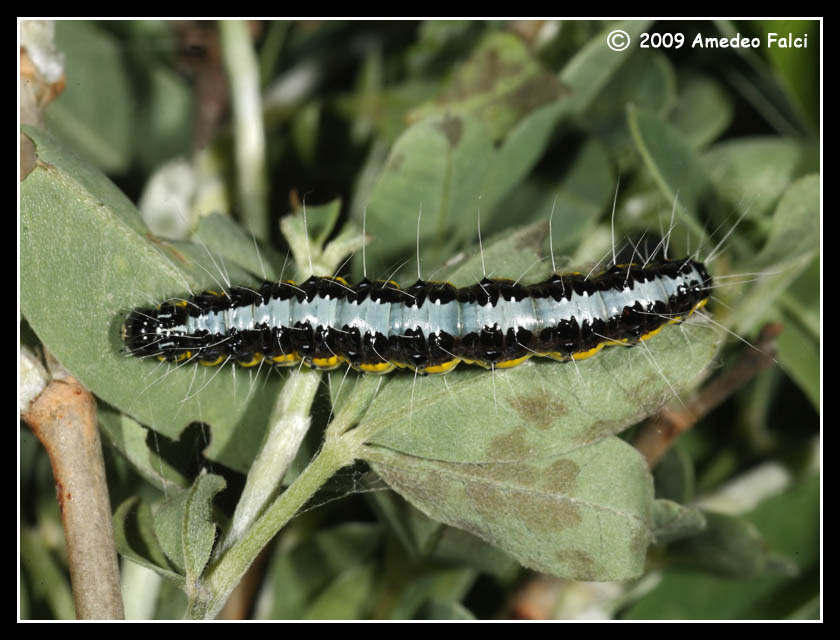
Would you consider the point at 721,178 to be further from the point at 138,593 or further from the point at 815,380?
the point at 138,593

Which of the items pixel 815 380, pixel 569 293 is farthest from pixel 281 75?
pixel 815 380

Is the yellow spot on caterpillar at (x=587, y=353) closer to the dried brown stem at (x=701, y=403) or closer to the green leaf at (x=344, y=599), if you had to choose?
the dried brown stem at (x=701, y=403)

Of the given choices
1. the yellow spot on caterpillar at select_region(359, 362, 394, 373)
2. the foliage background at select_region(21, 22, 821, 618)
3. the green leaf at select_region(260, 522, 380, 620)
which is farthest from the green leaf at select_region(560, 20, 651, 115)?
the green leaf at select_region(260, 522, 380, 620)

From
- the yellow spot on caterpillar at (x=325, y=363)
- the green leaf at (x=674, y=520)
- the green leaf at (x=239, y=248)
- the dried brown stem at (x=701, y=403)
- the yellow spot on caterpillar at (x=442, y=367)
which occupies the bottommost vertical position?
the green leaf at (x=674, y=520)

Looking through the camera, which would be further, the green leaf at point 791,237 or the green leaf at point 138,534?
the green leaf at point 791,237

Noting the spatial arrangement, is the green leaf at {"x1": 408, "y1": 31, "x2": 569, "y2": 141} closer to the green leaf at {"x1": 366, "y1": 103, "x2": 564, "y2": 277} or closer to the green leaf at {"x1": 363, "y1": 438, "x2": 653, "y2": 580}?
the green leaf at {"x1": 366, "y1": 103, "x2": 564, "y2": 277}

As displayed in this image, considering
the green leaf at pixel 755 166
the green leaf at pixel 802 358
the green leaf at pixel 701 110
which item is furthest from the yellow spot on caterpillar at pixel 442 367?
the green leaf at pixel 701 110

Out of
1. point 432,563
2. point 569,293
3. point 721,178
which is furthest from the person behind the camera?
point 721,178
